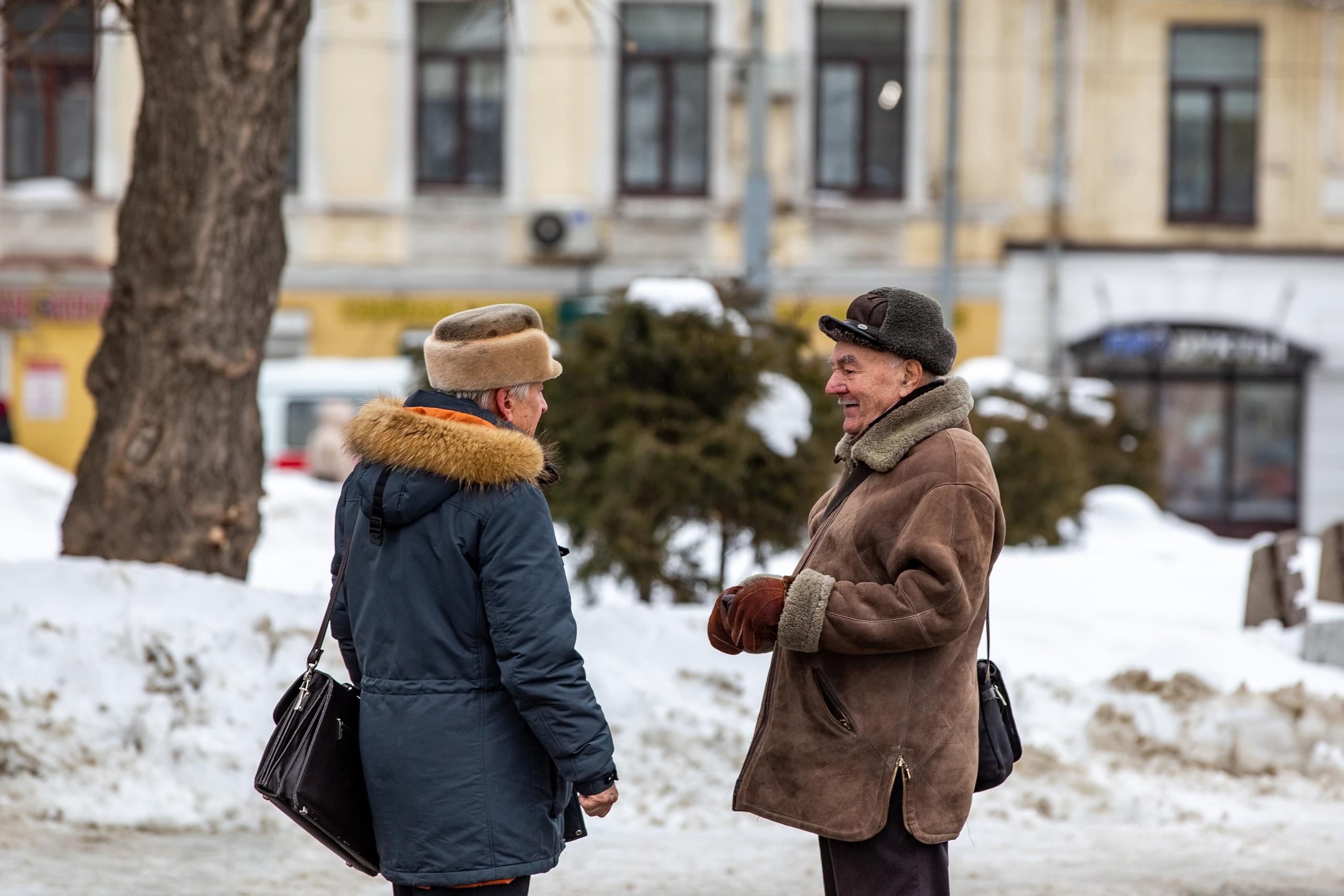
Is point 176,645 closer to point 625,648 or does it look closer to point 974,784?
point 625,648

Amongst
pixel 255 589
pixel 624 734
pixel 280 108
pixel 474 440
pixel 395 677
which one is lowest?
pixel 624 734

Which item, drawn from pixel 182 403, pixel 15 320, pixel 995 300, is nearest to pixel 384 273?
pixel 15 320

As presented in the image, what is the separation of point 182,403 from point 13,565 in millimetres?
904

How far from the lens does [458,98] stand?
20922 millimetres

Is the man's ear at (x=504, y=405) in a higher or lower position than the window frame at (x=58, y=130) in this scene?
lower

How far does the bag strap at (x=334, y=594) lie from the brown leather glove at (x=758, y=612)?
76 cm

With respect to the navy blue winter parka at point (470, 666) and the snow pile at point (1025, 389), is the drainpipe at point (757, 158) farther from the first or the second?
the navy blue winter parka at point (470, 666)

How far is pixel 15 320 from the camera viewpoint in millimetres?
20625

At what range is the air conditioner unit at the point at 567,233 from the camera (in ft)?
67.3

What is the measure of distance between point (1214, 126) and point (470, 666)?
68.0 feet

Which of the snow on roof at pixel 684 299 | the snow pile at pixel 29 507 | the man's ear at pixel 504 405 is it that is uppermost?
the snow on roof at pixel 684 299

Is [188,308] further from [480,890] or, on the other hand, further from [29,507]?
[29,507]

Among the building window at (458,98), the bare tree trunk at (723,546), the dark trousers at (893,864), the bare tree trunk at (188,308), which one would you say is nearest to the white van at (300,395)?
the building window at (458,98)

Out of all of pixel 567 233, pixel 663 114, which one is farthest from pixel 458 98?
pixel 663 114
